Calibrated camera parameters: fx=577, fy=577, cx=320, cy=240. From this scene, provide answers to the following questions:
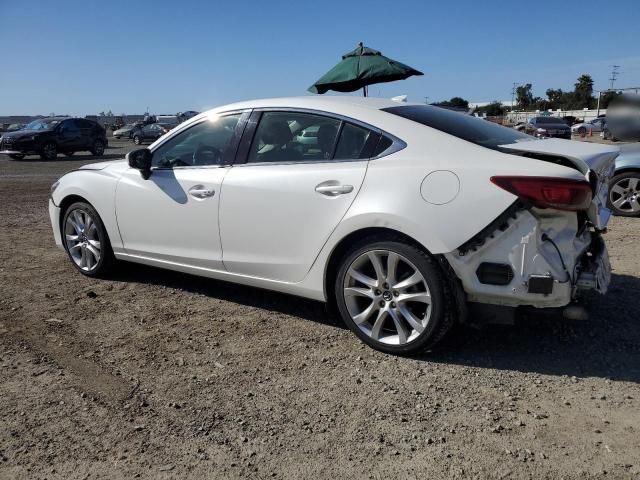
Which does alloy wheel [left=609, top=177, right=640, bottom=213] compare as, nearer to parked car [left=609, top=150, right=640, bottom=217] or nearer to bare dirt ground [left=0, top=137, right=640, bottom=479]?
parked car [left=609, top=150, right=640, bottom=217]

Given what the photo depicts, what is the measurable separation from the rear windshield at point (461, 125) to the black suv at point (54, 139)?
2110cm

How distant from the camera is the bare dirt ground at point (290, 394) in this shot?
8.15 feet

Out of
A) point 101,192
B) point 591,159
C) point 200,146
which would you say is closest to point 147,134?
point 101,192

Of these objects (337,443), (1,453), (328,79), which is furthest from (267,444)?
(328,79)

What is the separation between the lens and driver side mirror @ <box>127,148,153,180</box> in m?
4.53

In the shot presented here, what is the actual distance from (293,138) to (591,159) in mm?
1862

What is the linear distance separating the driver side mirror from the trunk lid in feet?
8.81

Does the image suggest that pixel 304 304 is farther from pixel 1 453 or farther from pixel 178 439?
pixel 1 453

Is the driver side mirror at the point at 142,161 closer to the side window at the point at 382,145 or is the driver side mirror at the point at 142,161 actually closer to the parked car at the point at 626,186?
the side window at the point at 382,145

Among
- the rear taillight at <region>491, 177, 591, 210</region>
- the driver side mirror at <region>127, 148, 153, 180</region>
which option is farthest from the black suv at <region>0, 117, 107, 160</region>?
the rear taillight at <region>491, 177, 591, 210</region>

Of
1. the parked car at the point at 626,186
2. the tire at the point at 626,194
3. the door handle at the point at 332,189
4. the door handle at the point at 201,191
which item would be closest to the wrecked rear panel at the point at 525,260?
the door handle at the point at 332,189

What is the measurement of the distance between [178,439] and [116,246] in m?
2.61

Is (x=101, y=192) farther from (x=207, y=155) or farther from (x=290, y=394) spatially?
(x=290, y=394)

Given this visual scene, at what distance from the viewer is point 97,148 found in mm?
24516
